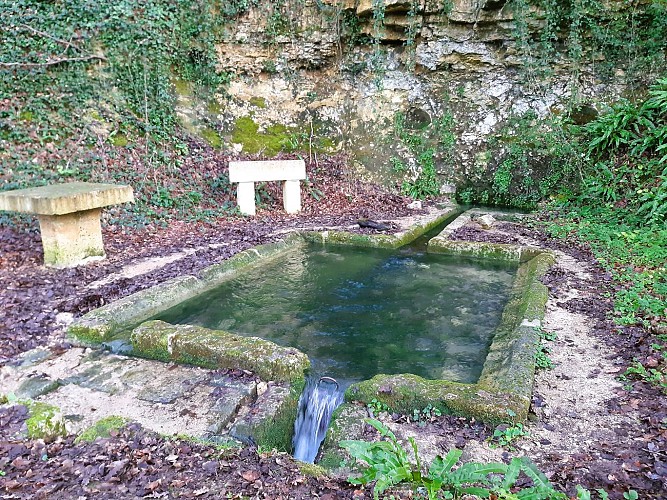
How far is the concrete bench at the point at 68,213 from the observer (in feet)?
20.2

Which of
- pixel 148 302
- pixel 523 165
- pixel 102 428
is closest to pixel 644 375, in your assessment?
pixel 102 428

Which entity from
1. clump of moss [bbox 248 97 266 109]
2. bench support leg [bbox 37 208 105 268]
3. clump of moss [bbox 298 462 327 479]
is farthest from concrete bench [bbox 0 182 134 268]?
clump of moss [bbox 248 97 266 109]

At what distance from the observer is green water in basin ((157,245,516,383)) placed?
15.6 ft

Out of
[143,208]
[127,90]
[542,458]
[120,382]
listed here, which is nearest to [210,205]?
[143,208]

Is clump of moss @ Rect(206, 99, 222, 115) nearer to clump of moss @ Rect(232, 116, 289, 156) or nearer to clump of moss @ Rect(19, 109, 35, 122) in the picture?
clump of moss @ Rect(232, 116, 289, 156)

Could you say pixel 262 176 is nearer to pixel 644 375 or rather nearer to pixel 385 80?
pixel 385 80

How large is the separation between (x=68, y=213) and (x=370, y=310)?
448 centimetres

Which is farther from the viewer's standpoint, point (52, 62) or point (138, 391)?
point (52, 62)

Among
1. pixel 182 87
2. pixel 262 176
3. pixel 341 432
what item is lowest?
pixel 341 432

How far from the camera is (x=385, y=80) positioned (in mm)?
14219

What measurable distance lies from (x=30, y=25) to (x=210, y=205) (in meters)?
5.92

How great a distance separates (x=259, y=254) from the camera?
307 inches

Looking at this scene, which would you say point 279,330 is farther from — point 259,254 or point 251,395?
point 259,254

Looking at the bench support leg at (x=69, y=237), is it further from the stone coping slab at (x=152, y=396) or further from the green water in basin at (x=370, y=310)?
the stone coping slab at (x=152, y=396)
